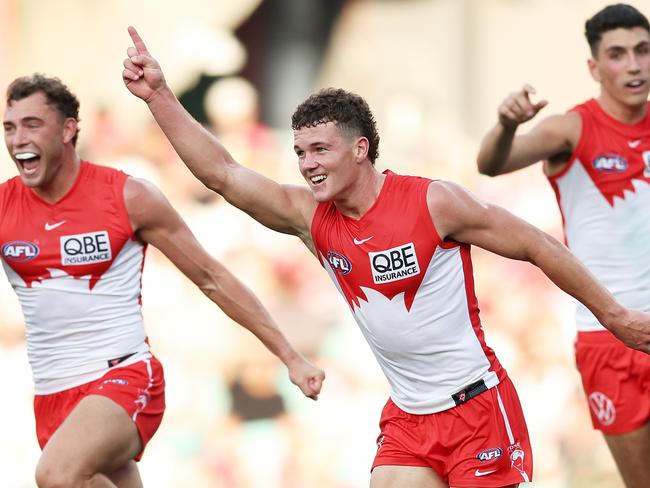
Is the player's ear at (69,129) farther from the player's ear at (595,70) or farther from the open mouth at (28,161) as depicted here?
the player's ear at (595,70)

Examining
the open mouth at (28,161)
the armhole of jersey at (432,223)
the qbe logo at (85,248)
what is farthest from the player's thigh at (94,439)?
the armhole of jersey at (432,223)

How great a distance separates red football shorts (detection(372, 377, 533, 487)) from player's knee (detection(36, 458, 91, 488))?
1.37 m

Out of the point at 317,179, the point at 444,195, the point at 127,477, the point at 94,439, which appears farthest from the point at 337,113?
the point at 127,477

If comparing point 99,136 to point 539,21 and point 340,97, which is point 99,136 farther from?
point 340,97

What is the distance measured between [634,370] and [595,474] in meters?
4.07

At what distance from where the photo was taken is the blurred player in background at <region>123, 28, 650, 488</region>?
5258 mm

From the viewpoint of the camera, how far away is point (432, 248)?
17.3ft

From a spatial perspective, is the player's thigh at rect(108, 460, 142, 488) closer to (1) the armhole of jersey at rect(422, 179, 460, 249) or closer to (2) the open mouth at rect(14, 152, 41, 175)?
(2) the open mouth at rect(14, 152, 41, 175)

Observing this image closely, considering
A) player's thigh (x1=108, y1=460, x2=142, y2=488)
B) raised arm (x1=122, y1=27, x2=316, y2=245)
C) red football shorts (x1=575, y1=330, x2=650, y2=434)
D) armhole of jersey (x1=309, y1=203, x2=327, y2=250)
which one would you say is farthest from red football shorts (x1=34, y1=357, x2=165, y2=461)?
red football shorts (x1=575, y1=330, x2=650, y2=434)

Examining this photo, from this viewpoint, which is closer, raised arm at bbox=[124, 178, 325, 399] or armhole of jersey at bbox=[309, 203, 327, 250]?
armhole of jersey at bbox=[309, 203, 327, 250]

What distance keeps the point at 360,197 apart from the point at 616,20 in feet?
6.26

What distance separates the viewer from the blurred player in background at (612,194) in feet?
20.5

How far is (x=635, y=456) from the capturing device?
20.6ft

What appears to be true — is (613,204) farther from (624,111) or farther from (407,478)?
(407,478)
